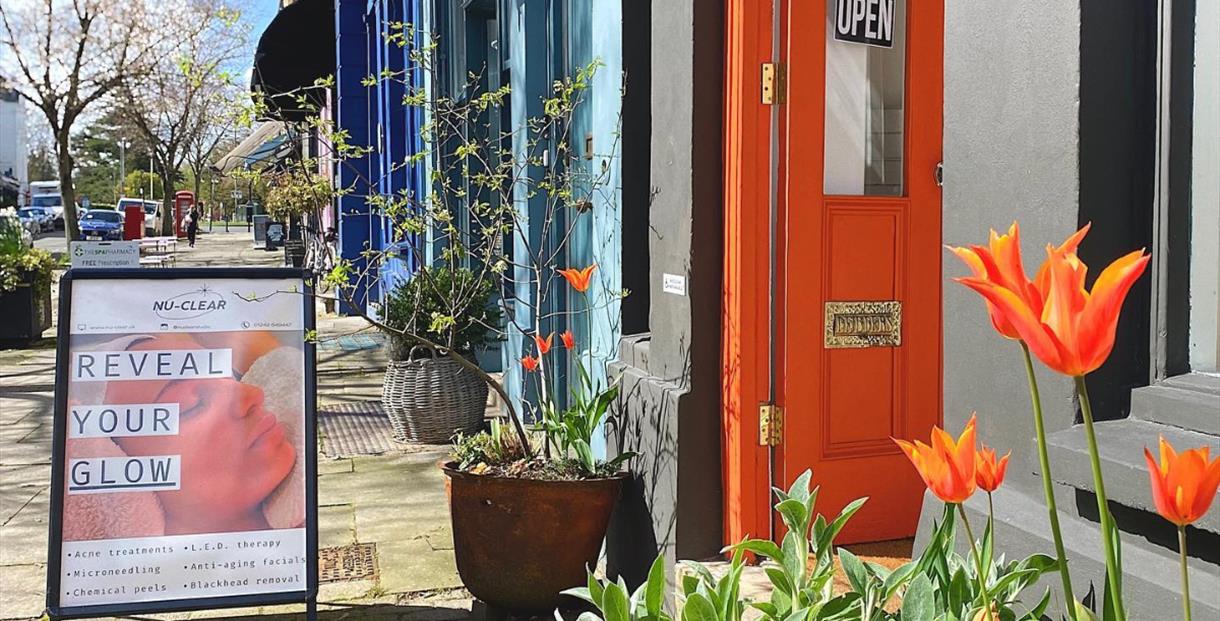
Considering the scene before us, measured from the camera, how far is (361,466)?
6.89 m

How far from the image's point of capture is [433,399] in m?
7.36

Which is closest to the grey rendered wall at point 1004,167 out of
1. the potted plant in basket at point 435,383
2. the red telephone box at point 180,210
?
the potted plant in basket at point 435,383

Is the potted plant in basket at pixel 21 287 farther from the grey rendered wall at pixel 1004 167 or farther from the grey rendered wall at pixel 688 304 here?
the grey rendered wall at pixel 1004 167

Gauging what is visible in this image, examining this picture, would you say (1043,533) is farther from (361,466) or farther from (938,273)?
(361,466)

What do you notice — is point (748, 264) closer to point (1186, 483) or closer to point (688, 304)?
point (688, 304)

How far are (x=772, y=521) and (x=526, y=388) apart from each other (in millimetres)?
2944

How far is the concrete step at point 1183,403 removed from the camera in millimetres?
2027

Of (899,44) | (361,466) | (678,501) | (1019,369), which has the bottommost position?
(361,466)

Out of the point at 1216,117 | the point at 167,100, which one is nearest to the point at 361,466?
the point at 1216,117

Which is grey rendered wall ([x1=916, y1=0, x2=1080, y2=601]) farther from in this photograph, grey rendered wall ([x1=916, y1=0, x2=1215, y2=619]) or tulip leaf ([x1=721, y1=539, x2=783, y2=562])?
tulip leaf ([x1=721, y1=539, x2=783, y2=562])

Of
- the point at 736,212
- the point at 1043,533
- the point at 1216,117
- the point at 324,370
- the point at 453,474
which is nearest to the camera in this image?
the point at 1216,117

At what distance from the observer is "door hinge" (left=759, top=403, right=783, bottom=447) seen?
3.89m

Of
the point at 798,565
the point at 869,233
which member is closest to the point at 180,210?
the point at 869,233

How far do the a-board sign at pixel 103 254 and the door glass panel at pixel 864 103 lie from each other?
625 centimetres
